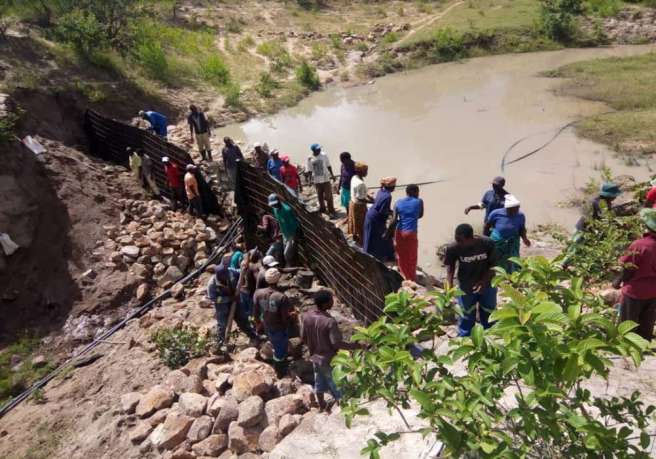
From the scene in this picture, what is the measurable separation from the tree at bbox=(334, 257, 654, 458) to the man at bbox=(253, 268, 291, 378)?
226 cm

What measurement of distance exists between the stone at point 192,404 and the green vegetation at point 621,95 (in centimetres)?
948

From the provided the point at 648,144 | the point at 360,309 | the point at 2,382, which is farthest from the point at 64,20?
the point at 648,144

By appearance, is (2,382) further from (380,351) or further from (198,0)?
(198,0)

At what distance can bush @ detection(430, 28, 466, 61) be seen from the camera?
843 inches

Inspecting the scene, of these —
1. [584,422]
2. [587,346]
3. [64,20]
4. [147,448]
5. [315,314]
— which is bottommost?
[147,448]

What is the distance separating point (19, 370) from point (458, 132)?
1079 centimetres

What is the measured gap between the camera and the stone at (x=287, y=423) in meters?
3.83

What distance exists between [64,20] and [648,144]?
1639cm

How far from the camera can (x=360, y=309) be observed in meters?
5.33

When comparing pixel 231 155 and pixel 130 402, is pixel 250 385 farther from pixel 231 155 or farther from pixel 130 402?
pixel 231 155

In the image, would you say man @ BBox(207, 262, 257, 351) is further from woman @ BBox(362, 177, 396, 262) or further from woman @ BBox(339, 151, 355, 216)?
woman @ BBox(339, 151, 355, 216)

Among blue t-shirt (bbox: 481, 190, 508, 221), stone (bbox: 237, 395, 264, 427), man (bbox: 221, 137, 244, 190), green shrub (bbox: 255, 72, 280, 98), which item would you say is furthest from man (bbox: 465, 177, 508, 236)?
green shrub (bbox: 255, 72, 280, 98)

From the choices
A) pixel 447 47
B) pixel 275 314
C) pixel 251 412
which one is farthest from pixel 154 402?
pixel 447 47

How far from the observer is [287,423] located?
3875mm
